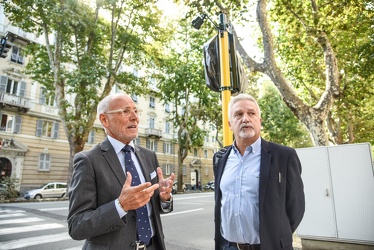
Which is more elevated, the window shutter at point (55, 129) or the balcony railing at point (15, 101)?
the balcony railing at point (15, 101)

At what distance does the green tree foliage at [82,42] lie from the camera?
15781 millimetres

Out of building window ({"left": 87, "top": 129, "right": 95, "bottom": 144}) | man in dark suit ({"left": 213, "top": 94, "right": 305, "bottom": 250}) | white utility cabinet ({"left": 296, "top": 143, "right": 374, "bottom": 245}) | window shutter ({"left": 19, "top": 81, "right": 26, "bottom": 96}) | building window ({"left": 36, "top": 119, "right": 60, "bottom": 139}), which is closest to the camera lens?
man in dark suit ({"left": 213, "top": 94, "right": 305, "bottom": 250})

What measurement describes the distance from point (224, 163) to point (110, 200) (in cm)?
123

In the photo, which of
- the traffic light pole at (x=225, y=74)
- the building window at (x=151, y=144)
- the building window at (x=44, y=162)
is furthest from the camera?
the building window at (x=151, y=144)

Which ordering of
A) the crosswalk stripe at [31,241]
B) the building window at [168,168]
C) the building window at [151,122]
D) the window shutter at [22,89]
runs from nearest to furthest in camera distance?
the crosswalk stripe at [31,241]
the window shutter at [22,89]
the building window at [151,122]
the building window at [168,168]

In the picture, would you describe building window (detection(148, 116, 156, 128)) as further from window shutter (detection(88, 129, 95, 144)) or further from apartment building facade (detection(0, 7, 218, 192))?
apartment building facade (detection(0, 7, 218, 192))

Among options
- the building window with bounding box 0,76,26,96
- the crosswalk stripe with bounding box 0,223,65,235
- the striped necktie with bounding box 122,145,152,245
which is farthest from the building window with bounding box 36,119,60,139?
the striped necktie with bounding box 122,145,152,245

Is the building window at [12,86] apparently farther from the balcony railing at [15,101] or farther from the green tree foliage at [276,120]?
Result: the green tree foliage at [276,120]

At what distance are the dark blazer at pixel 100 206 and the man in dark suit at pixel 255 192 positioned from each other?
678 millimetres

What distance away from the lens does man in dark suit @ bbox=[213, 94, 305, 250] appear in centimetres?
224

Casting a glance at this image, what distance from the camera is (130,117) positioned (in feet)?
7.75

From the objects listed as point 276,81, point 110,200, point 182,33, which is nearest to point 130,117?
point 110,200

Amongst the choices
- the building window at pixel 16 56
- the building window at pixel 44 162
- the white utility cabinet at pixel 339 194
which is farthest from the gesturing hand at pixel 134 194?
the building window at pixel 16 56

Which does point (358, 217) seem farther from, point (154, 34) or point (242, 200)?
point (154, 34)
